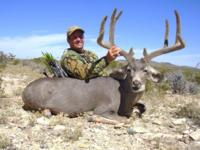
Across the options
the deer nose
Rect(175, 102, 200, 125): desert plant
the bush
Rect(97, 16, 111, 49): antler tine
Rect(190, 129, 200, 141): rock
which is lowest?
Rect(190, 129, 200, 141): rock

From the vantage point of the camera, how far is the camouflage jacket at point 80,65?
26.6ft

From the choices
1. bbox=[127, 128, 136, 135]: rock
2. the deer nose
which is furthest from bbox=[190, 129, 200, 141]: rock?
the deer nose

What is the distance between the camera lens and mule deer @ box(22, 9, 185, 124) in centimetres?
778

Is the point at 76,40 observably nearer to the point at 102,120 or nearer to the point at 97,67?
the point at 97,67

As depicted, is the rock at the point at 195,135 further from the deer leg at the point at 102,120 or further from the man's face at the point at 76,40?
the man's face at the point at 76,40

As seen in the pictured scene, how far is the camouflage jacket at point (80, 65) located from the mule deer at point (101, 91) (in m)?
0.17

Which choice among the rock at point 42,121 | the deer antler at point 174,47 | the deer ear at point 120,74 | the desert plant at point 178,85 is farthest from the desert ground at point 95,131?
the desert plant at point 178,85

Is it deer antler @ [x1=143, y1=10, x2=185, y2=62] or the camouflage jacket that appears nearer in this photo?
deer antler @ [x1=143, y1=10, x2=185, y2=62]

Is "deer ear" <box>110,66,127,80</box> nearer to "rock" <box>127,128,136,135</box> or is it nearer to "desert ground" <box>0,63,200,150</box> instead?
"desert ground" <box>0,63,200,150</box>

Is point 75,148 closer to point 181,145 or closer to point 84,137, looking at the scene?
point 84,137

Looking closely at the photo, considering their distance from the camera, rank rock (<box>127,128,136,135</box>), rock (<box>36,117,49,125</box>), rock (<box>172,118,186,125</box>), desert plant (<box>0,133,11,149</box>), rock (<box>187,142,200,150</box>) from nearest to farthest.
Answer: desert plant (<box>0,133,11,149</box>)
rock (<box>187,142,200,150</box>)
rock (<box>127,128,136,135</box>)
rock (<box>36,117,49,125</box>)
rock (<box>172,118,186,125</box>)

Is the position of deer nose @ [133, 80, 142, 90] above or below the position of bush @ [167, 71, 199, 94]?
below

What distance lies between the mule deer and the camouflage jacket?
17 centimetres

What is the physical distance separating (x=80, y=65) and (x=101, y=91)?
69cm
